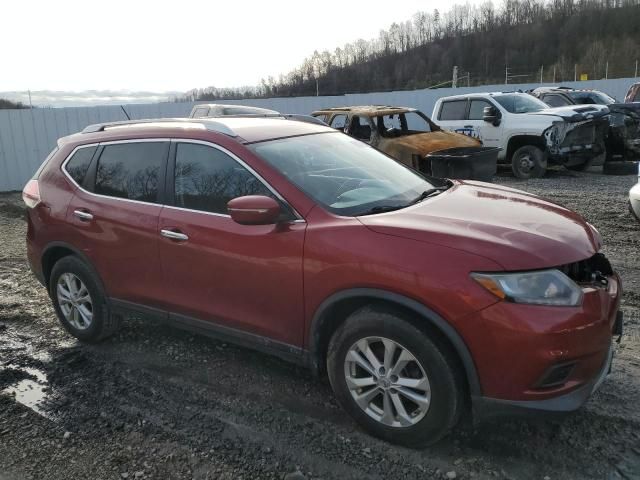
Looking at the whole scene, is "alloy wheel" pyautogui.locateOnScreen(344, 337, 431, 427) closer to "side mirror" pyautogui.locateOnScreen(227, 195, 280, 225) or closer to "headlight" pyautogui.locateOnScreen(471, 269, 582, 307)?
"headlight" pyautogui.locateOnScreen(471, 269, 582, 307)

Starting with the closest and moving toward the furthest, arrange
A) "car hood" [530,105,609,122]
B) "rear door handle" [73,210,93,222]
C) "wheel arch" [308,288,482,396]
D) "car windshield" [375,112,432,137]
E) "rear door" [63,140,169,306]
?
"wheel arch" [308,288,482,396]
"rear door" [63,140,169,306]
"rear door handle" [73,210,93,222]
"car windshield" [375,112,432,137]
"car hood" [530,105,609,122]

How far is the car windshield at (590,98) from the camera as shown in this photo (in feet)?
51.5

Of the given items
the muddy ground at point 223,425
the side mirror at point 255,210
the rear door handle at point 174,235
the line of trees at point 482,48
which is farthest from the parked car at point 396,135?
the line of trees at point 482,48

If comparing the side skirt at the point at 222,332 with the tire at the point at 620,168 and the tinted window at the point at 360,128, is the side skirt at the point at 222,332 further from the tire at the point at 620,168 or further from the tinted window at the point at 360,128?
the tire at the point at 620,168

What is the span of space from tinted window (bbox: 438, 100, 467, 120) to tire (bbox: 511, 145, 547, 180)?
166 centimetres

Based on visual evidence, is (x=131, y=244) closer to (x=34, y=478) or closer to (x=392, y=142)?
(x=34, y=478)

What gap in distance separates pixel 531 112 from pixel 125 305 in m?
10.5

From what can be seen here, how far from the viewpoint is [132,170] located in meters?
4.03

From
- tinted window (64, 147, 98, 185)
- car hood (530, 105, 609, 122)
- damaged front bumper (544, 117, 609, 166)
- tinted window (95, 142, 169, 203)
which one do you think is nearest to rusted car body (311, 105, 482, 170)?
damaged front bumper (544, 117, 609, 166)

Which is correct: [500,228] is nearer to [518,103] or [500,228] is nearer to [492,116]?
[492,116]

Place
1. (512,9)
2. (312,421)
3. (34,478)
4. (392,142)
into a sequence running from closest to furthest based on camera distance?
(34,478)
(312,421)
(392,142)
(512,9)

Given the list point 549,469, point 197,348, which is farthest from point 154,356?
point 549,469

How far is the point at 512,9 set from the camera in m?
99.2

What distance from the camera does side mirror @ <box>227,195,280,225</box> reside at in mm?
3051
